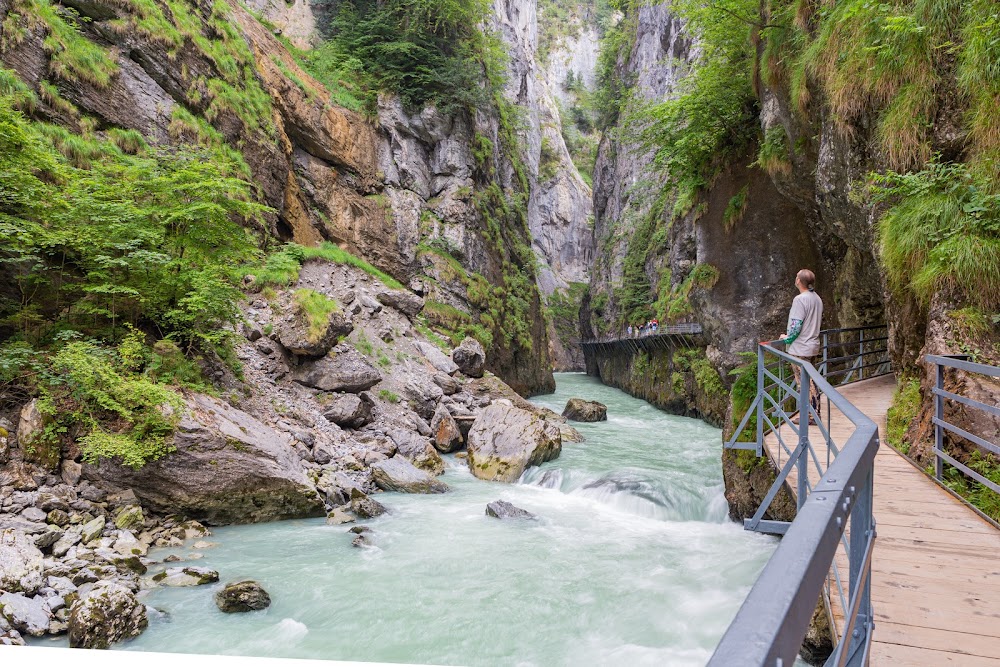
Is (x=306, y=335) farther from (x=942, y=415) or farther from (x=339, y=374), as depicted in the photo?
(x=942, y=415)

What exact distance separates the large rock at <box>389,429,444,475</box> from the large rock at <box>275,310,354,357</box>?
2.69 m

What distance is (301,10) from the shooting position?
2347 centimetres

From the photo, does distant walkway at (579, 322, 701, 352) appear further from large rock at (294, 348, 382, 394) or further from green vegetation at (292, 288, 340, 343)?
green vegetation at (292, 288, 340, 343)

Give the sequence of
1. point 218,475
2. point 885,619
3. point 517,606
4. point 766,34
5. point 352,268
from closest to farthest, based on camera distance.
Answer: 1. point 885,619
2. point 517,606
3. point 218,475
4. point 766,34
5. point 352,268

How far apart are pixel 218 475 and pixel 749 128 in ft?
45.4

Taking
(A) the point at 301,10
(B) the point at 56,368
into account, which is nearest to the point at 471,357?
(B) the point at 56,368

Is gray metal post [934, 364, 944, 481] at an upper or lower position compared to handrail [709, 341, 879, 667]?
lower

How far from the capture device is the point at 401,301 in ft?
58.6

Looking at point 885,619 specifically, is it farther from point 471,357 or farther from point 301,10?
point 301,10

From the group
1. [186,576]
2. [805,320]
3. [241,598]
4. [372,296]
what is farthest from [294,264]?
[805,320]

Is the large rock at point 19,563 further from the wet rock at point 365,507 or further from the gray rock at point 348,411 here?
the gray rock at point 348,411

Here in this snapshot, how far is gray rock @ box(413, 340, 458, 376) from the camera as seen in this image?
16734mm

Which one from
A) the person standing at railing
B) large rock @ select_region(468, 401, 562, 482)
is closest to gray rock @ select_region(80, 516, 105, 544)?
large rock @ select_region(468, 401, 562, 482)

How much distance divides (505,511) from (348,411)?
488 centimetres
